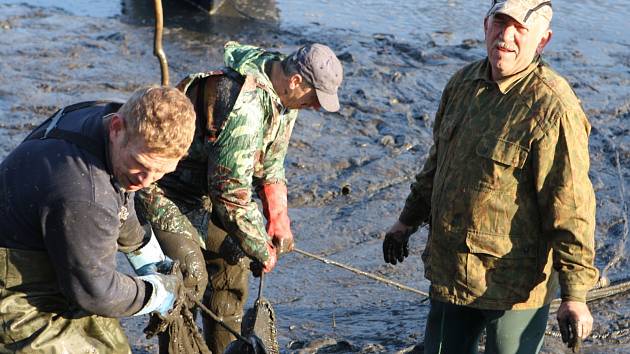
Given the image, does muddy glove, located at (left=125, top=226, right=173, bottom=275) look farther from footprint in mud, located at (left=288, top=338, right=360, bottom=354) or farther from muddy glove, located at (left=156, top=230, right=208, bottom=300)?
footprint in mud, located at (left=288, top=338, right=360, bottom=354)

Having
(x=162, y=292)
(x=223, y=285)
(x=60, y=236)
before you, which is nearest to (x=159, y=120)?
(x=60, y=236)

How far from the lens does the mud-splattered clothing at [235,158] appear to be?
13.7 feet

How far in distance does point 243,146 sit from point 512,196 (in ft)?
3.97

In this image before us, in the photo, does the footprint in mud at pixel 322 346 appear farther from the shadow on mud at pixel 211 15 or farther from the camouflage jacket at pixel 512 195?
the shadow on mud at pixel 211 15

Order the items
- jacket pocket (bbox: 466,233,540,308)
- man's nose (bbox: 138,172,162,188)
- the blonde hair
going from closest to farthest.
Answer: the blonde hair → man's nose (bbox: 138,172,162,188) → jacket pocket (bbox: 466,233,540,308)

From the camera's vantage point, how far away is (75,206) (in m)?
3.06

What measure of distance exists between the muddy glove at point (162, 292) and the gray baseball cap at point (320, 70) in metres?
1.08

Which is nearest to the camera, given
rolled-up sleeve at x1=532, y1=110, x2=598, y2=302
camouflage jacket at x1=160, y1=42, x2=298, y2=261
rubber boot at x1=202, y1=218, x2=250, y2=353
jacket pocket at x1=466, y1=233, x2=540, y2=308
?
rolled-up sleeve at x1=532, y1=110, x2=598, y2=302

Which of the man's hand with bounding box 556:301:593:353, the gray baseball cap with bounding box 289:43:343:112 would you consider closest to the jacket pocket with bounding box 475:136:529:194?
the man's hand with bounding box 556:301:593:353

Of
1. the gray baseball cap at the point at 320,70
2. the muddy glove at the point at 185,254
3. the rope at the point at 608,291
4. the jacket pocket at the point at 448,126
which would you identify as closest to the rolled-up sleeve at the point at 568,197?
the jacket pocket at the point at 448,126

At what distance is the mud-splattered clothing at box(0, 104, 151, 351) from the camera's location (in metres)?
3.08

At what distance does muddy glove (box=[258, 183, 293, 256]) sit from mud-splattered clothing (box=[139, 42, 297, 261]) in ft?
0.55

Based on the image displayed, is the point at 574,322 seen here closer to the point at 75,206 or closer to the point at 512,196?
the point at 512,196

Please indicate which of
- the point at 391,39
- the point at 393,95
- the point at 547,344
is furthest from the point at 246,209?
the point at 391,39
